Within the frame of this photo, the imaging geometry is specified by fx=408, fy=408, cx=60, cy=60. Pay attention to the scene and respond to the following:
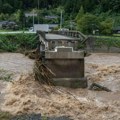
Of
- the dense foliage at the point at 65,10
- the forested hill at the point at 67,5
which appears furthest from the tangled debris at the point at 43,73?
the forested hill at the point at 67,5

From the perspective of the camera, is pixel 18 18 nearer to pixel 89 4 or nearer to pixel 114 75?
pixel 89 4

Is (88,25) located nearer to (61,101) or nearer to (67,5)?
(67,5)

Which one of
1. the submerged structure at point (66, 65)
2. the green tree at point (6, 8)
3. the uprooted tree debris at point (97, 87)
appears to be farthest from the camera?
the green tree at point (6, 8)

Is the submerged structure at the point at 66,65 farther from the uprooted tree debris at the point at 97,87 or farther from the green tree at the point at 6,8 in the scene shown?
the green tree at the point at 6,8

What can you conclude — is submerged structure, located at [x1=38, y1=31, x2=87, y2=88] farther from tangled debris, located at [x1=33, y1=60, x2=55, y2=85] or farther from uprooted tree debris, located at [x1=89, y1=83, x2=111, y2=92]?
uprooted tree debris, located at [x1=89, y1=83, x2=111, y2=92]

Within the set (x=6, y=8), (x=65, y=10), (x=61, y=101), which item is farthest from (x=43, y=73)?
(x=6, y=8)

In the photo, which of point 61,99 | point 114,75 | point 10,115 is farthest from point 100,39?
point 10,115

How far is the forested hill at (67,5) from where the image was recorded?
123 m

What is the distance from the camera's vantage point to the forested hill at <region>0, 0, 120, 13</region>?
12331 centimetres

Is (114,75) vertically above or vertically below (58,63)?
below

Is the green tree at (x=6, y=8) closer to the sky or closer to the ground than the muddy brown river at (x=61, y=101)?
closer to the sky

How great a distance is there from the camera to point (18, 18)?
127 m

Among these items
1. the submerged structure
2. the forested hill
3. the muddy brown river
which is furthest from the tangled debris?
the forested hill

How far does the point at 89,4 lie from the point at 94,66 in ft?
302
